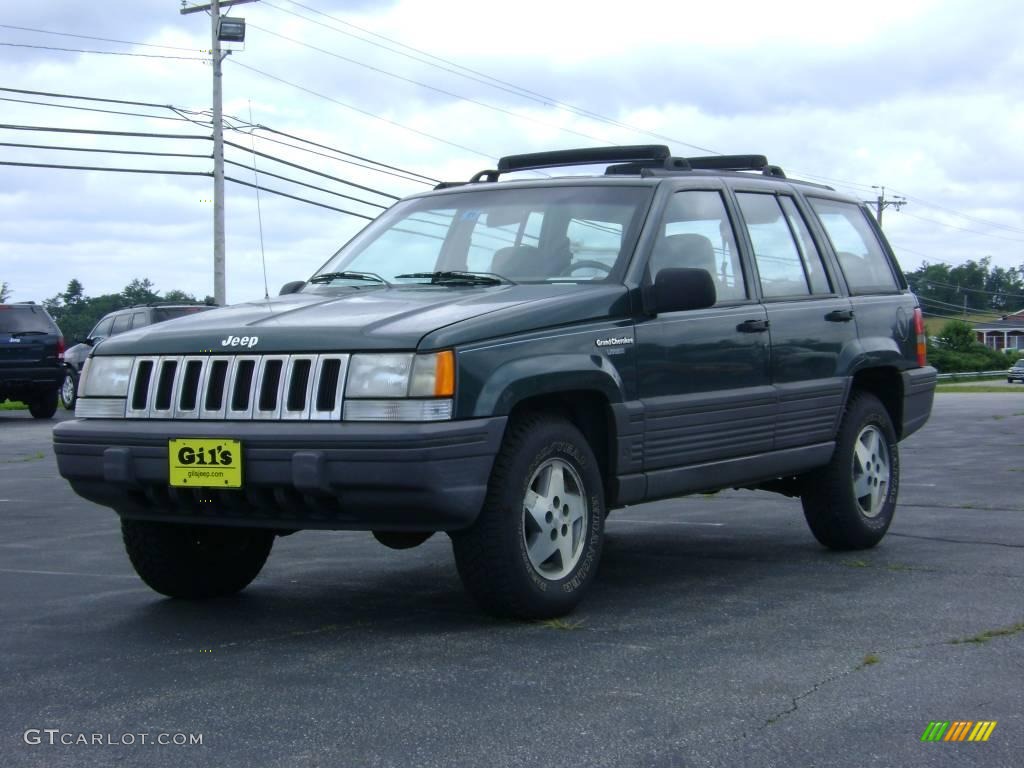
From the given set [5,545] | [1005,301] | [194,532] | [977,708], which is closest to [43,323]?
[5,545]

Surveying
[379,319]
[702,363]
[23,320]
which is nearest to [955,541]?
[702,363]

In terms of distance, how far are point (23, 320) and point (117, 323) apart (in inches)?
78.4

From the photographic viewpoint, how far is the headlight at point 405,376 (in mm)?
5094

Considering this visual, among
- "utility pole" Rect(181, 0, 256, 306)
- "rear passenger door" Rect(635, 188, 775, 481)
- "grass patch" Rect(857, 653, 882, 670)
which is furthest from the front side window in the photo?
"utility pole" Rect(181, 0, 256, 306)

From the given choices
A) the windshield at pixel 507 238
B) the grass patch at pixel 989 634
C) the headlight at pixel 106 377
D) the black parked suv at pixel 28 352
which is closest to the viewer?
the grass patch at pixel 989 634

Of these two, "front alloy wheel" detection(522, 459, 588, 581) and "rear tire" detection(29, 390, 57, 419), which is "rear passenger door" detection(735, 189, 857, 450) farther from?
"rear tire" detection(29, 390, 57, 419)

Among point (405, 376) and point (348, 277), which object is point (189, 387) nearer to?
point (405, 376)

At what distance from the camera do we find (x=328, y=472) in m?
5.06

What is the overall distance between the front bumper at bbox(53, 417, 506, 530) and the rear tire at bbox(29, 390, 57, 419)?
19.6m

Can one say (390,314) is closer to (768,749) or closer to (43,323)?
(768,749)

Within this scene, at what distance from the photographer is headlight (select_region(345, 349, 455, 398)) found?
16.7ft

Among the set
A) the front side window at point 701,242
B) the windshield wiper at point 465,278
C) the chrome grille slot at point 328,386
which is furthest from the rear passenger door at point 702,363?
the chrome grille slot at point 328,386

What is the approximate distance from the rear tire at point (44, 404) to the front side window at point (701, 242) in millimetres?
19129

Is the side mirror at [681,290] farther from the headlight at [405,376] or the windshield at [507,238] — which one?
the headlight at [405,376]
